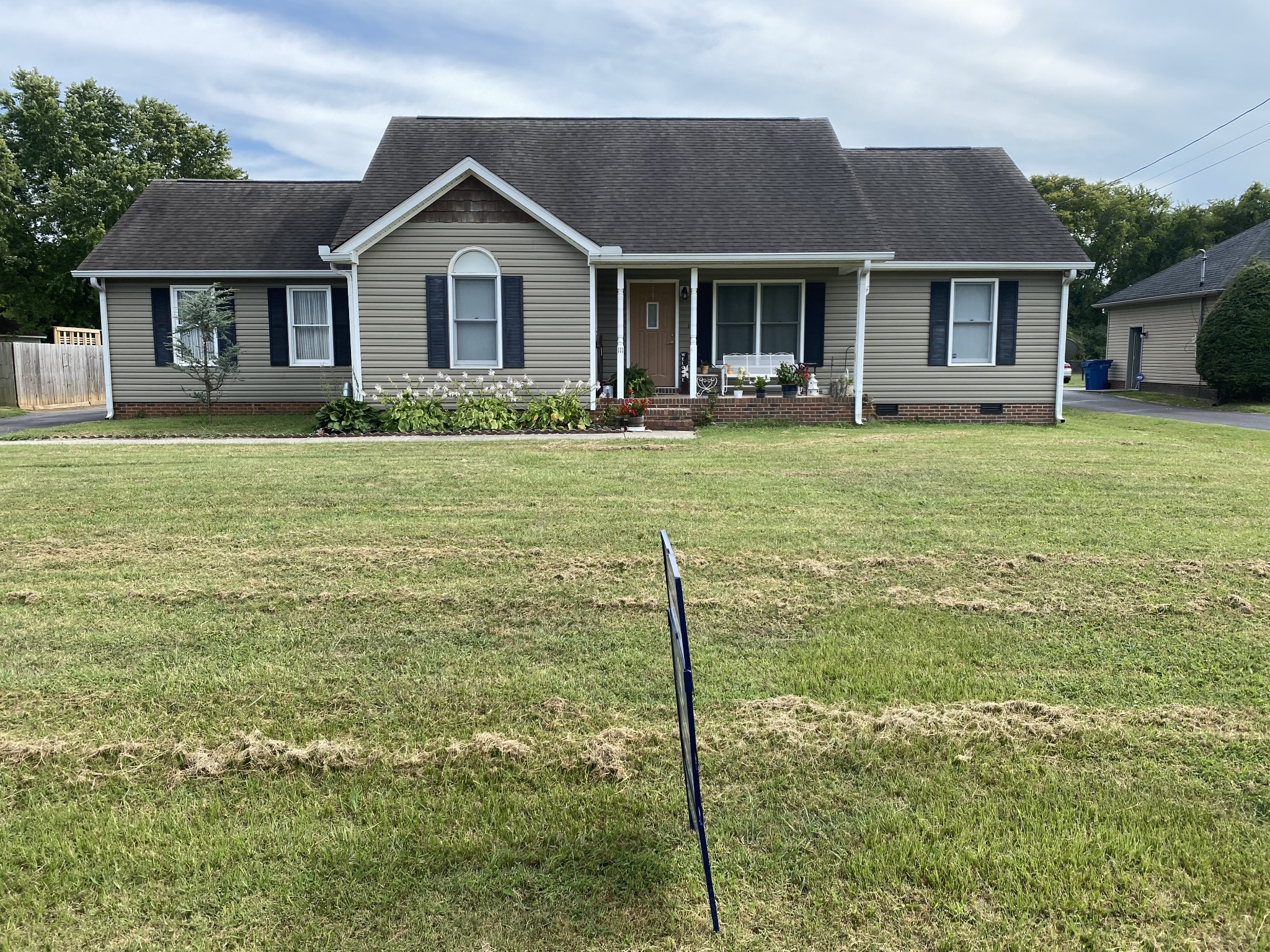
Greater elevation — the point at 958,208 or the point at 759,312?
the point at 958,208

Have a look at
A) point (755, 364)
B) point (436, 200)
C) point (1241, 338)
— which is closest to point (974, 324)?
point (755, 364)

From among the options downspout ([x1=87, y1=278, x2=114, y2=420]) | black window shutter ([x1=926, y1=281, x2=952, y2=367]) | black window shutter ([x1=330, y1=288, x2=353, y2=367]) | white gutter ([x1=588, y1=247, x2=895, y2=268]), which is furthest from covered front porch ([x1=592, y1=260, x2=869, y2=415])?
downspout ([x1=87, y1=278, x2=114, y2=420])

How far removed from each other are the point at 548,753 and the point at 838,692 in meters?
1.29

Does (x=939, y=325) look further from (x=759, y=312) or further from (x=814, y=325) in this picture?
(x=759, y=312)

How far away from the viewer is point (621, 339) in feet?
51.3

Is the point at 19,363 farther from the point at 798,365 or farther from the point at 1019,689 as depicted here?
the point at 1019,689

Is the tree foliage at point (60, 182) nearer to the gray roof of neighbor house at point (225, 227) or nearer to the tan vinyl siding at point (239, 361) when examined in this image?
the gray roof of neighbor house at point (225, 227)

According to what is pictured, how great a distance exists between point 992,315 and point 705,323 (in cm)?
554

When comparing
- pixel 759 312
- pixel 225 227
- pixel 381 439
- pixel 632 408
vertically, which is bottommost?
pixel 381 439

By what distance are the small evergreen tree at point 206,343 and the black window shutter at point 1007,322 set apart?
14.5m

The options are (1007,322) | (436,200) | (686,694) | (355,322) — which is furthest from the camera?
(1007,322)

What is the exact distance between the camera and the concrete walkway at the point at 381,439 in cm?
1266

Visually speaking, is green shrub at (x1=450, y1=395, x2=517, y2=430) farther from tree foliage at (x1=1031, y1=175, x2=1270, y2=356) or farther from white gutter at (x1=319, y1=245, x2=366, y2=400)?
tree foliage at (x1=1031, y1=175, x2=1270, y2=356)

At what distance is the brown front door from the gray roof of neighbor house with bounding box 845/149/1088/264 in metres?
4.36
